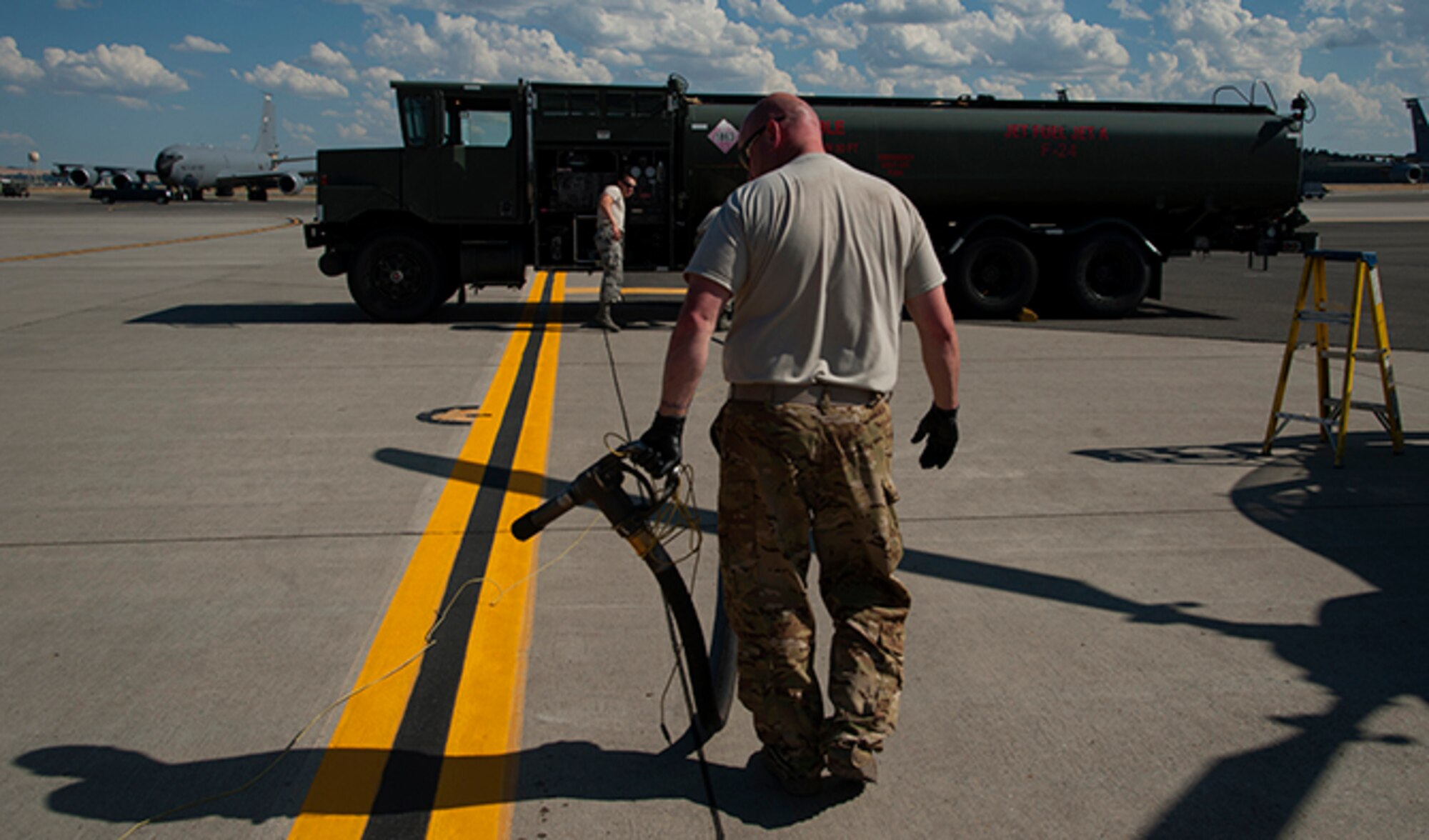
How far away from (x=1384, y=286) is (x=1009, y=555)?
15882 millimetres

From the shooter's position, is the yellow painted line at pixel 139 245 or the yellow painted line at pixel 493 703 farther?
the yellow painted line at pixel 139 245

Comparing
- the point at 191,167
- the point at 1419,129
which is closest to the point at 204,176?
the point at 191,167

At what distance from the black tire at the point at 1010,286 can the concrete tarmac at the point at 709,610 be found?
5036 mm

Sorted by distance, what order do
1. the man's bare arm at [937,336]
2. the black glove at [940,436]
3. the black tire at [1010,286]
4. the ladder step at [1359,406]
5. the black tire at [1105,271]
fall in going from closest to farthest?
1. the man's bare arm at [937,336]
2. the black glove at [940,436]
3. the ladder step at [1359,406]
4. the black tire at [1010,286]
5. the black tire at [1105,271]

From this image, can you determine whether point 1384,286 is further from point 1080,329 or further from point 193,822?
point 193,822

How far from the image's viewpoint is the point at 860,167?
13.7 meters

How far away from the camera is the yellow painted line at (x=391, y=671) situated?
10.1ft

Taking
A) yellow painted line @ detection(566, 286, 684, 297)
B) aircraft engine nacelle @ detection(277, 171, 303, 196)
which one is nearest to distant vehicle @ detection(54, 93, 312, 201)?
aircraft engine nacelle @ detection(277, 171, 303, 196)

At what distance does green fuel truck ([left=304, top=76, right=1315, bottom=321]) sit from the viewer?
43.7 ft

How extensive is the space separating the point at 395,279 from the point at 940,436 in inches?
434

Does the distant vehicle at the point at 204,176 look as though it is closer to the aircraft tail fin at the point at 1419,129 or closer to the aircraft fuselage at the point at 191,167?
the aircraft fuselage at the point at 191,167

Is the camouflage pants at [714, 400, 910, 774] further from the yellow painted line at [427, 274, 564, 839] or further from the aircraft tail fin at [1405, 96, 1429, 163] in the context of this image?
the aircraft tail fin at [1405, 96, 1429, 163]

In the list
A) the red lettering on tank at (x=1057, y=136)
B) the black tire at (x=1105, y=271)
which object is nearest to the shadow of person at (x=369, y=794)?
the red lettering on tank at (x=1057, y=136)

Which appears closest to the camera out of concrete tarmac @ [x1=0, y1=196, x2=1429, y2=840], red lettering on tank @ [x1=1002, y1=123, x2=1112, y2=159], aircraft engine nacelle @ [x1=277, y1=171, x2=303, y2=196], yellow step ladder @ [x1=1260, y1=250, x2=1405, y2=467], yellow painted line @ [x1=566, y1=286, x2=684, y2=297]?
concrete tarmac @ [x1=0, y1=196, x2=1429, y2=840]
